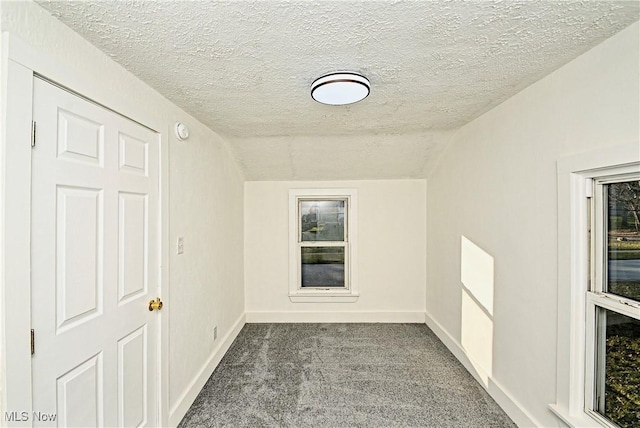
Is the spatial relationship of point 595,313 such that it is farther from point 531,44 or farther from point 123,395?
point 123,395

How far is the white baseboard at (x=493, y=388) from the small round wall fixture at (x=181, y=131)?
292 cm

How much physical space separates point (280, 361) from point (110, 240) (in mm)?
1979

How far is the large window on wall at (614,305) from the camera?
4.60 ft

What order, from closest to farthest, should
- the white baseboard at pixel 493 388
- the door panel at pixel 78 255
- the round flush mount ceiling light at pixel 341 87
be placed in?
the door panel at pixel 78 255 → the round flush mount ceiling light at pixel 341 87 → the white baseboard at pixel 493 388

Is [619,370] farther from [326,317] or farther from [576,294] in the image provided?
[326,317]

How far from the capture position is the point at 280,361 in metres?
2.88

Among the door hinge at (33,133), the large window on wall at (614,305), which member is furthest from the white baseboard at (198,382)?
the large window on wall at (614,305)

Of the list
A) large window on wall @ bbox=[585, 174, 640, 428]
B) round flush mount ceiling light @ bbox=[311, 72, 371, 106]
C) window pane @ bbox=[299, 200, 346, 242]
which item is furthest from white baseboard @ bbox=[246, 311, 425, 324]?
round flush mount ceiling light @ bbox=[311, 72, 371, 106]

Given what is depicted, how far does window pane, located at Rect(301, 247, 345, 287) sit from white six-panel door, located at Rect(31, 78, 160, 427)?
7.98 ft

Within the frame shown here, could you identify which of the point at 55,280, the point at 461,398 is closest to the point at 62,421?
the point at 55,280

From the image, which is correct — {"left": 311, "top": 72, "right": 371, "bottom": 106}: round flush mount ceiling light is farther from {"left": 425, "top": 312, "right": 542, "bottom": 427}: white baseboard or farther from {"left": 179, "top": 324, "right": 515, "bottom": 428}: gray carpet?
{"left": 425, "top": 312, "right": 542, "bottom": 427}: white baseboard

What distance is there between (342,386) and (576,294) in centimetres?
176

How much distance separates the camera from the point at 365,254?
4000 mm

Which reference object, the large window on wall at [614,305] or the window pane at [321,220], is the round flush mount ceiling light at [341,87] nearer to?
the large window on wall at [614,305]
